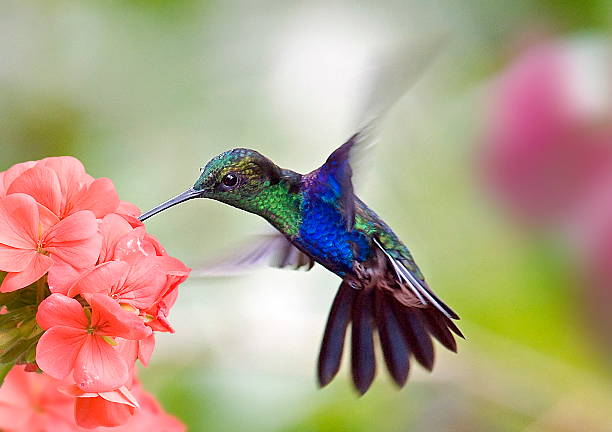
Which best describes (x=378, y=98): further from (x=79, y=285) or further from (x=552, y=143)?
(x=552, y=143)

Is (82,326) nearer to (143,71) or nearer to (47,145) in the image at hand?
(47,145)

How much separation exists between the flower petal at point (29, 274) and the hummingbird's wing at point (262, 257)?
0.19 m

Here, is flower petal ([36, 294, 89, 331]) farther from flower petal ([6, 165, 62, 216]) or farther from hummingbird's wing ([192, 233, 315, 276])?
hummingbird's wing ([192, 233, 315, 276])

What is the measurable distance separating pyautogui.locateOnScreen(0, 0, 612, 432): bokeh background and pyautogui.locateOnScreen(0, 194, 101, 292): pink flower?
702mm

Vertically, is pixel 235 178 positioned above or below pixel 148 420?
above

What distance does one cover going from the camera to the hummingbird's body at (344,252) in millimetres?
569

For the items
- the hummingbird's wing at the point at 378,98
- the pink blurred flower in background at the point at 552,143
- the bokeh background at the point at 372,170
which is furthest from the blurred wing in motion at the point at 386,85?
the pink blurred flower in background at the point at 552,143

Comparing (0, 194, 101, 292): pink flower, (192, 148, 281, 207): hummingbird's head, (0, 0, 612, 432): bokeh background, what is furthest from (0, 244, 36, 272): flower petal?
(0, 0, 612, 432): bokeh background

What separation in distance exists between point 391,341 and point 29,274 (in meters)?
0.28

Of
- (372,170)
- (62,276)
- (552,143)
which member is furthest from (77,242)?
(552,143)

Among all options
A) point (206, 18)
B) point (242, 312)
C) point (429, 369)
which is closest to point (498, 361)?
point (242, 312)

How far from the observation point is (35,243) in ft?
1.59

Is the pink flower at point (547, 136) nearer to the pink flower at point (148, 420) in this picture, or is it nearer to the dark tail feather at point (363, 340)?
the dark tail feather at point (363, 340)

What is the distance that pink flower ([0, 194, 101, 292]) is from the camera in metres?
0.47
